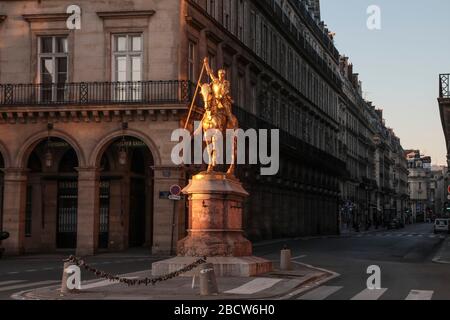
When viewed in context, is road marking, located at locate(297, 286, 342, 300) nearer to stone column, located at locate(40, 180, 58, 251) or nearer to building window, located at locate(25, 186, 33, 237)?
stone column, located at locate(40, 180, 58, 251)

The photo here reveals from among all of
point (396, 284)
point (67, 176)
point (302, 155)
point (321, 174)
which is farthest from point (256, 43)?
point (396, 284)

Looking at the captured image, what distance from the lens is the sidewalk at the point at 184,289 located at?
16.3 meters

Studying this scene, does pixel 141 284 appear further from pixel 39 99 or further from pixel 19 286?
pixel 39 99

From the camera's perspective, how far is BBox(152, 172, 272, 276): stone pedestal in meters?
20.9

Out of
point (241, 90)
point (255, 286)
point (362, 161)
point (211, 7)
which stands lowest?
point (255, 286)

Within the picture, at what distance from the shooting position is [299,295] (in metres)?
17.3

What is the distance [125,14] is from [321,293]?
2214cm

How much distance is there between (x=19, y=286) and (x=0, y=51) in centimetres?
2058

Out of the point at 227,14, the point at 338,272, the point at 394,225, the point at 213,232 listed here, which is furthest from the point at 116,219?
the point at 394,225

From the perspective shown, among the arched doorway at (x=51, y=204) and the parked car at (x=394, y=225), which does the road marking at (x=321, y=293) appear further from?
the parked car at (x=394, y=225)

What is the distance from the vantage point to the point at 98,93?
119 feet

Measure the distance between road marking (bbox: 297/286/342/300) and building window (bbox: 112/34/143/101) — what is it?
19.7m

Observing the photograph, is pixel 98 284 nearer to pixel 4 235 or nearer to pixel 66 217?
pixel 4 235
